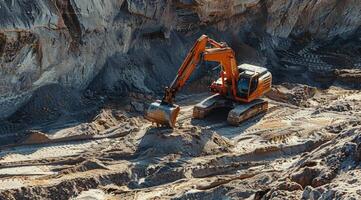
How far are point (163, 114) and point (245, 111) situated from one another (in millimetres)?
2574

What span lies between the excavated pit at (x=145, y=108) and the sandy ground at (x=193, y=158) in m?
0.03

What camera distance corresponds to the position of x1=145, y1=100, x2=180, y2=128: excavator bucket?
14.6m

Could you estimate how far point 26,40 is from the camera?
49.8 ft

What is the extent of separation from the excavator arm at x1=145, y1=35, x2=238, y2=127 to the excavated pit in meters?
0.37

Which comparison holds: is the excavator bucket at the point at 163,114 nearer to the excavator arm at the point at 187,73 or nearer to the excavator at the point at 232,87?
the excavator arm at the point at 187,73

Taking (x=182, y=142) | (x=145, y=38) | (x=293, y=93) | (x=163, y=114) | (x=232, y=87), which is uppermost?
(x=145, y=38)

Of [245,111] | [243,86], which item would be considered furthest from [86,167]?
[243,86]

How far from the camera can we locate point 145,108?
16.9 m

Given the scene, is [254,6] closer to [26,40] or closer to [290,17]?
[290,17]

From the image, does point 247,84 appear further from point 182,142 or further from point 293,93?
point 182,142

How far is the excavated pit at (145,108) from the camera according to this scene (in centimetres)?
1208

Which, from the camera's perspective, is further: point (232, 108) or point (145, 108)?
point (145, 108)

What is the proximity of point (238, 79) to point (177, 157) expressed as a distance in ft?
11.5

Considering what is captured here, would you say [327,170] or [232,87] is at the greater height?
[327,170]
